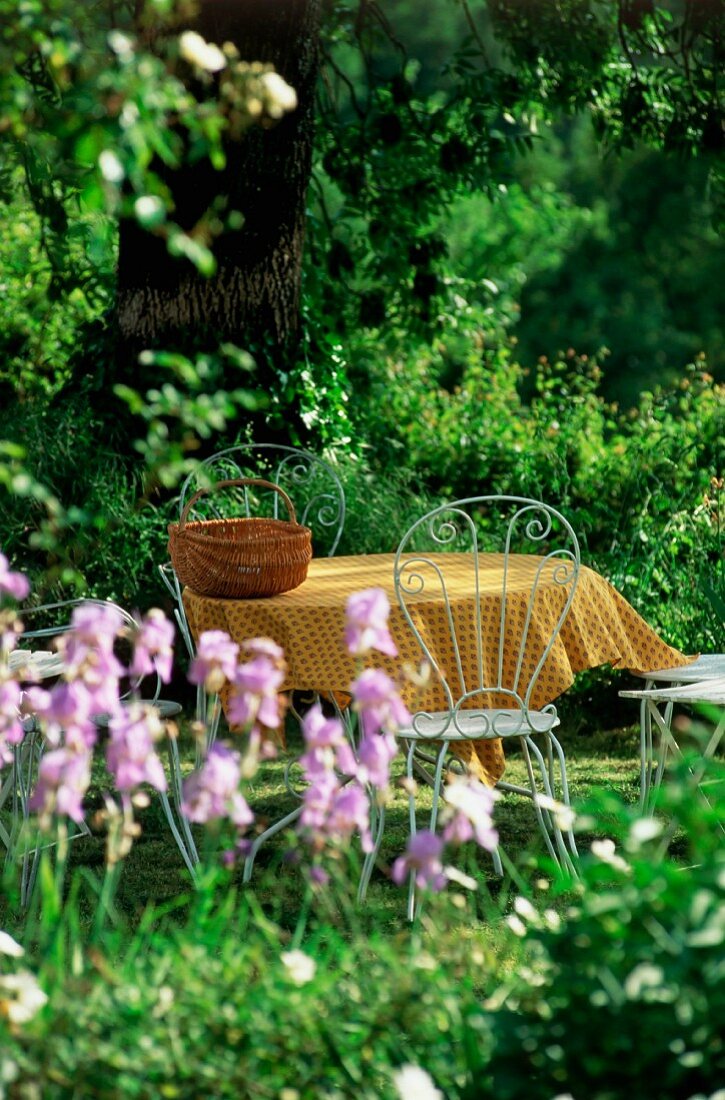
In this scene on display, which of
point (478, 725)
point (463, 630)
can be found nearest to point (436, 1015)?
point (478, 725)

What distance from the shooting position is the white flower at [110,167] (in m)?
2.16

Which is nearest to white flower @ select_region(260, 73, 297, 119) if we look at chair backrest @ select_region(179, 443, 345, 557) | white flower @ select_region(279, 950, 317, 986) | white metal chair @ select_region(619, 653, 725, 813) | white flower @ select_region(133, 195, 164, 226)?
white flower @ select_region(133, 195, 164, 226)

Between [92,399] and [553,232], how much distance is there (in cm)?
1949

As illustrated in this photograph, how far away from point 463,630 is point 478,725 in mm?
278

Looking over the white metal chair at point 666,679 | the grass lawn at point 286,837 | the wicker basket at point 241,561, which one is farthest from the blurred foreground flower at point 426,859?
the white metal chair at point 666,679

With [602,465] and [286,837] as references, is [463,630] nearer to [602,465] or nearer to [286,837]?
[286,837]

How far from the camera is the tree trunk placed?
23.1 ft

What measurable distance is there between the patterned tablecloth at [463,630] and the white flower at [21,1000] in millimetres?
1900

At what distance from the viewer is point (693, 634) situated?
638 centimetres

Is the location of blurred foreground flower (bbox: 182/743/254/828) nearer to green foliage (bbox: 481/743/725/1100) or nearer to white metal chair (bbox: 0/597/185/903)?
green foliage (bbox: 481/743/725/1100)

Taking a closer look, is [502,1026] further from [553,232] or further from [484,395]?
[553,232]

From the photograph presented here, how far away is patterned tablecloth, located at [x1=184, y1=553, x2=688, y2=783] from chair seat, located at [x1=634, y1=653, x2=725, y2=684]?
0.11 feet

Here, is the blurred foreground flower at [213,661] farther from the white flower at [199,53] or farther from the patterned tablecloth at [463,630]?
the patterned tablecloth at [463,630]

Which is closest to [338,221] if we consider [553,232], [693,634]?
[693,634]
